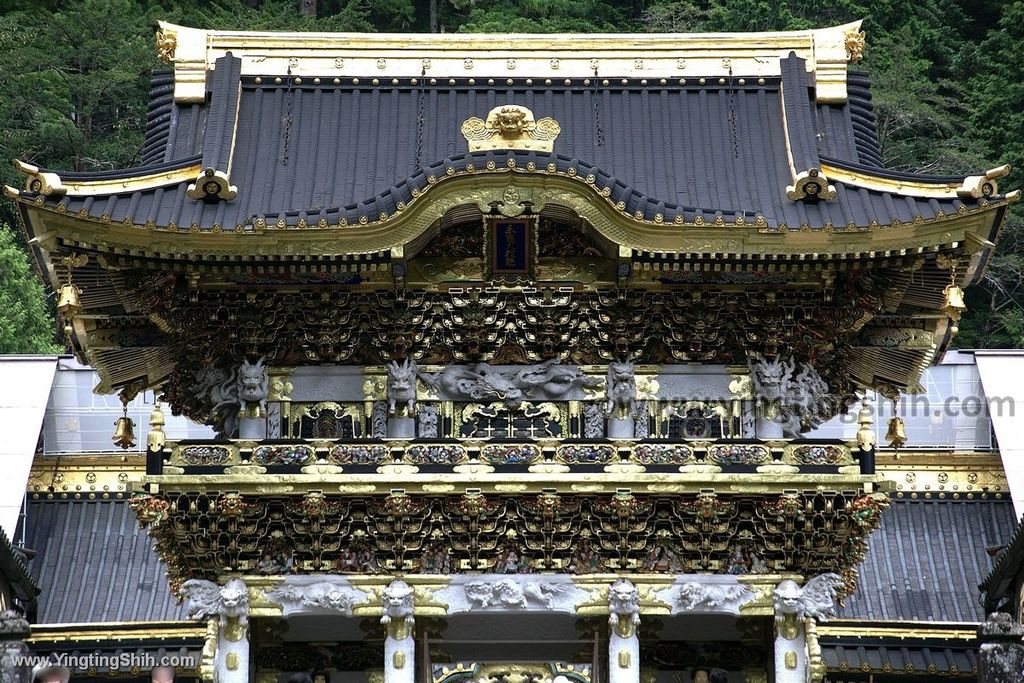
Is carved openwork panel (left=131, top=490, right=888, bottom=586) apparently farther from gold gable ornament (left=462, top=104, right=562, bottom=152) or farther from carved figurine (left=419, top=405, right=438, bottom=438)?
gold gable ornament (left=462, top=104, right=562, bottom=152)

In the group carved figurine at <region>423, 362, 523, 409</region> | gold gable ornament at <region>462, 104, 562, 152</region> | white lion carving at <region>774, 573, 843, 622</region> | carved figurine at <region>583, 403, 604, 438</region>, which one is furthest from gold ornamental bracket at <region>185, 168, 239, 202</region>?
white lion carving at <region>774, 573, 843, 622</region>

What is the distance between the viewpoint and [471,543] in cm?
2422

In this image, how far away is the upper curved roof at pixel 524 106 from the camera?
2600 cm

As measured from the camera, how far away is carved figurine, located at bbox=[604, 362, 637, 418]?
25359mm

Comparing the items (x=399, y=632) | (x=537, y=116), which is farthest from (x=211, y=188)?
(x=399, y=632)

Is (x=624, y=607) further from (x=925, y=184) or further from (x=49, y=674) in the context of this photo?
(x=49, y=674)

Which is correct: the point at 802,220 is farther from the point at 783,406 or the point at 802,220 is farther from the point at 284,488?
the point at 284,488

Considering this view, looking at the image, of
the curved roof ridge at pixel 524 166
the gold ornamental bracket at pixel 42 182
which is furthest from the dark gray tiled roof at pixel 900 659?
the gold ornamental bracket at pixel 42 182

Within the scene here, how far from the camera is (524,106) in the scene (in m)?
27.2

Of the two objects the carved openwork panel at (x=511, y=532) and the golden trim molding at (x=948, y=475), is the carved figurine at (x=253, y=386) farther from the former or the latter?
the golden trim molding at (x=948, y=475)

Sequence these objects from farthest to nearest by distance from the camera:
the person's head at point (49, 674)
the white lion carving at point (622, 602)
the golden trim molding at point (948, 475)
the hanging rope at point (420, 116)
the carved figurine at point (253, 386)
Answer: the golden trim molding at point (948, 475) → the hanging rope at point (420, 116) → the carved figurine at point (253, 386) → the white lion carving at point (622, 602) → the person's head at point (49, 674)

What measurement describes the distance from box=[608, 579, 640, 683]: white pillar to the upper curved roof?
190 inches

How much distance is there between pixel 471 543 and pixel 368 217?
3855 mm

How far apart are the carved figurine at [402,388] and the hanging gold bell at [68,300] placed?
3739 millimetres
